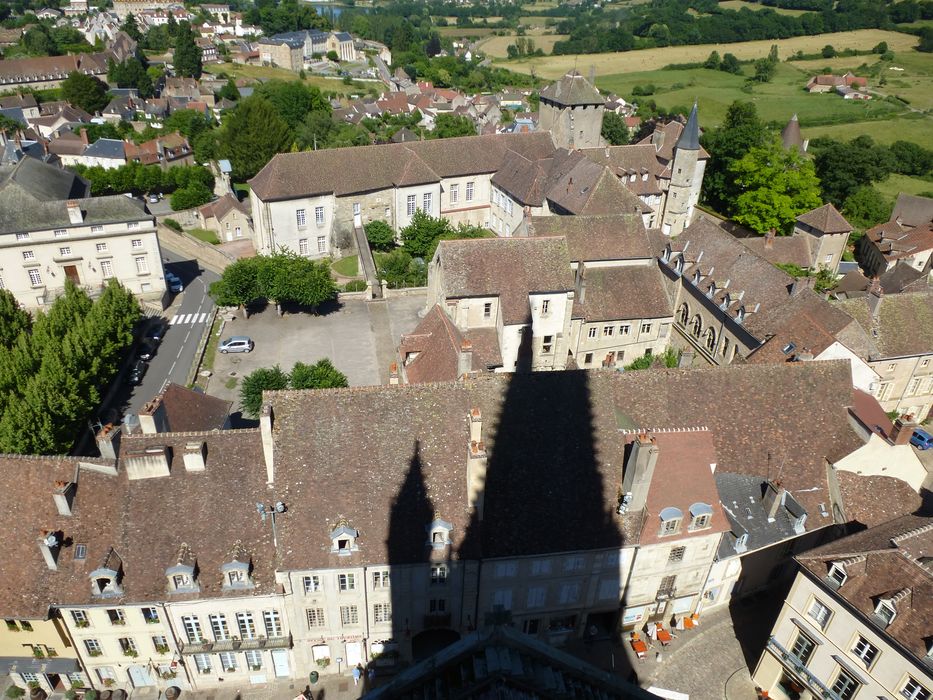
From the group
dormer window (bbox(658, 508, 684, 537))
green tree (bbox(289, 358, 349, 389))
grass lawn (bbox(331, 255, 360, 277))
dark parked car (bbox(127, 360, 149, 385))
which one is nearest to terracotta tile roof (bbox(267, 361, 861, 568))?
dormer window (bbox(658, 508, 684, 537))

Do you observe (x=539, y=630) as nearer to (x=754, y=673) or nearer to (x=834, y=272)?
(x=754, y=673)

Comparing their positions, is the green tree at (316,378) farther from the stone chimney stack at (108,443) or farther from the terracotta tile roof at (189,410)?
the stone chimney stack at (108,443)

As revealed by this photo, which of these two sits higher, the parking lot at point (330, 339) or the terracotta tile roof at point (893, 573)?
the terracotta tile roof at point (893, 573)

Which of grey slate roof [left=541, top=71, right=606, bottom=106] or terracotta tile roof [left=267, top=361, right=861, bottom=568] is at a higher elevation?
grey slate roof [left=541, top=71, right=606, bottom=106]

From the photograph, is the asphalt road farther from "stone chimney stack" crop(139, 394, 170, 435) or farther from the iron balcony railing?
the iron balcony railing

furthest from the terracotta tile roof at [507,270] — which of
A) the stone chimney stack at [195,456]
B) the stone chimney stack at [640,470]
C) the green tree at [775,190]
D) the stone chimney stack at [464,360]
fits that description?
the green tree at [775,190]

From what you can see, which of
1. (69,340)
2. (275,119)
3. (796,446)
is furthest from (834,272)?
(275,119)

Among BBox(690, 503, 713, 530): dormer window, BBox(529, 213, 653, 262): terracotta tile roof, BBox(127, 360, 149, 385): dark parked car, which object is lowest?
BBox(127, 360, 149, 385): dark parked car
